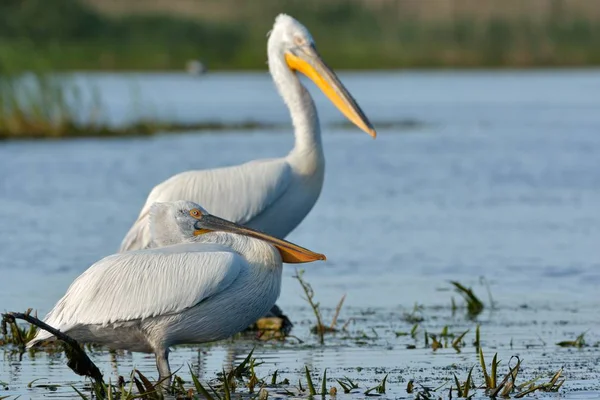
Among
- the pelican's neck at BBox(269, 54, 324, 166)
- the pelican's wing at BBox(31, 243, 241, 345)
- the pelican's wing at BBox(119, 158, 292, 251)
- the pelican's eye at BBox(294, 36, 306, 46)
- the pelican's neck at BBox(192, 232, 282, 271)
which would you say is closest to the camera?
the pelican's wing at BBox(31, 243, 241, 345)

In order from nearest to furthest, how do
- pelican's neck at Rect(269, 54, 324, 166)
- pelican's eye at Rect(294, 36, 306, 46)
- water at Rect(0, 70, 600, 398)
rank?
water at Rect(0, 70, 600, 398) → pelican's neck at Rect(269, 54, 324, 166) → pelican's eye at Rect(294, 36, 306, 46)

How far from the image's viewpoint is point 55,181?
16625 millimetres

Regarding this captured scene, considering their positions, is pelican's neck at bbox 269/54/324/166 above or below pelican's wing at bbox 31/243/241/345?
above

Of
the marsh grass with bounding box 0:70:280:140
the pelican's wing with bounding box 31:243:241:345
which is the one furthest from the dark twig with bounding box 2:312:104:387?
the marsh grass with bounding box 0:70:280:140

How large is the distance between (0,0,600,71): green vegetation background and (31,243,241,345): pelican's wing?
34.3 m

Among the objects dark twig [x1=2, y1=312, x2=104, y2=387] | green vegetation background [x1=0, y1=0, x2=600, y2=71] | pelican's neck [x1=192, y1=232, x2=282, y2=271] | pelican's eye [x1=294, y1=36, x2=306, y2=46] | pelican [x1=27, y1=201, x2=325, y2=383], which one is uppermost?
green vegetation background [x1=0, y1=0, x2=600, y2=71]

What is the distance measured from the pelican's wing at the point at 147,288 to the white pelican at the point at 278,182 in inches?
66.2

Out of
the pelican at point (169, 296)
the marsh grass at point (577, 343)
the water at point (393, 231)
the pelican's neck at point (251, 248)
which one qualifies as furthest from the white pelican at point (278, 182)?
the marsh grass at point (577, 343)

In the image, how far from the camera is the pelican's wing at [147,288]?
233 inches

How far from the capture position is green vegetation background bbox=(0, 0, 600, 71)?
41.1 m

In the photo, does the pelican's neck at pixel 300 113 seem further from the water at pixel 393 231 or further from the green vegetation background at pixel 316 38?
the green vegetation background at pixel 316 38

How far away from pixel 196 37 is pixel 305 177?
35551mm

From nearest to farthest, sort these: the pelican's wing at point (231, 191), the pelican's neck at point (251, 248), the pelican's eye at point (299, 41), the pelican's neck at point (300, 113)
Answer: the pelican's neck at point (251, 248), the pelican's wing at point (231, 191), the pelican's neck at point (300, 113), the pelican's eye at point (299, 41)

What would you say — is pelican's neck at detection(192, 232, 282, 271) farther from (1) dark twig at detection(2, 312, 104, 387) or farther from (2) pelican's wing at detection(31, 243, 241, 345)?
(1) dark twig at detection(2, 312, 104, 387)
